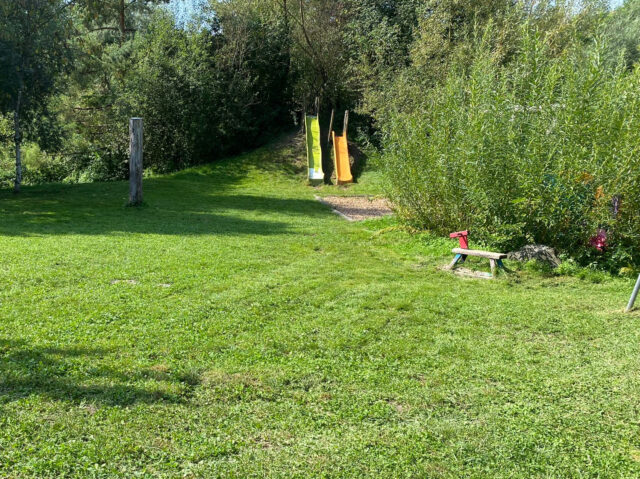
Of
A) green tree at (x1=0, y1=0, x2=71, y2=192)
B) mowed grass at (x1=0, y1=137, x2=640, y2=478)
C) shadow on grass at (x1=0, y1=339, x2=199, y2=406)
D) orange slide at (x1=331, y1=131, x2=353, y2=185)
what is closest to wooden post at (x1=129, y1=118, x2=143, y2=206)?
green tree at (x1=0, y1=0, x2=71, y2=192)

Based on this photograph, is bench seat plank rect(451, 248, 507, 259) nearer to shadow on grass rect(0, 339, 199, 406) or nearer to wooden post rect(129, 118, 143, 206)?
shadow on grass rect(0, 339, 199, 406)

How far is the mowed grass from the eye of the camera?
2.70m

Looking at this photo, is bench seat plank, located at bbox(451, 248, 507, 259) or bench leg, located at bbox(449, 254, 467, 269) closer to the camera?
bench seat plank, located at bbox(451, 248, 507, 259)

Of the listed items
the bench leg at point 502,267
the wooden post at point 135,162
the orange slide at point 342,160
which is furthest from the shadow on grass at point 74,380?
the orange slide at point 342,160

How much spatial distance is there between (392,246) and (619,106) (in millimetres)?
3574

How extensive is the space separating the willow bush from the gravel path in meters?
3.70

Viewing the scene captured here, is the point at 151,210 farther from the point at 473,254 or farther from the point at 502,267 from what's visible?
the point at 502,267

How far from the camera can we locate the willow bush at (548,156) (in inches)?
258

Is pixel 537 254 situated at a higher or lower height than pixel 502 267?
higher

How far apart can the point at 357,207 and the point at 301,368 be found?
998 centimetres

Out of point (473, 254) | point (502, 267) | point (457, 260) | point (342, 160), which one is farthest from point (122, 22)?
point (502, 267)

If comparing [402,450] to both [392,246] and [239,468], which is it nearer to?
[239,468]

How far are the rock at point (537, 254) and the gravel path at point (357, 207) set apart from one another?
440 cm

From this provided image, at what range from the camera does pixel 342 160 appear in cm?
1800
